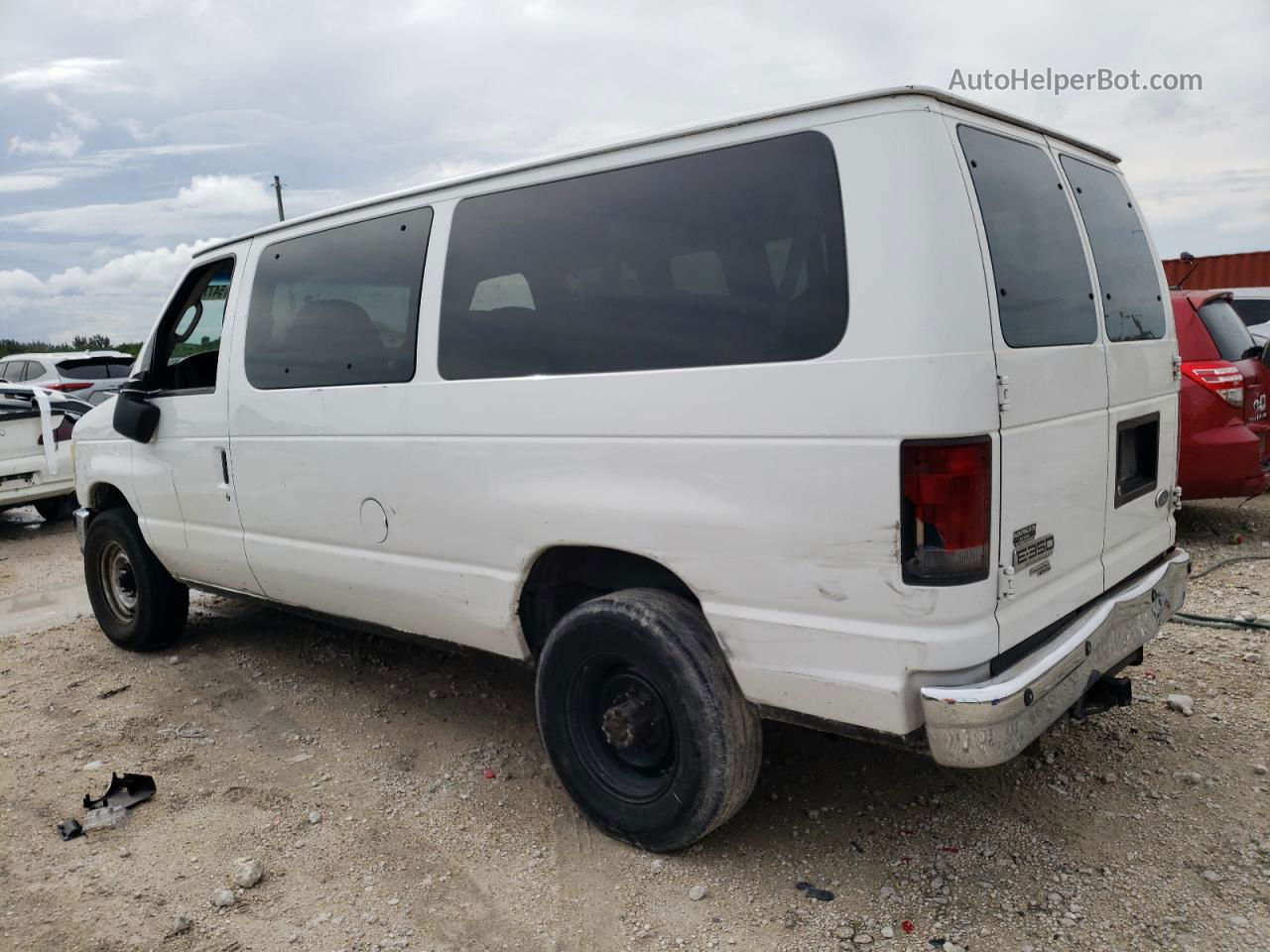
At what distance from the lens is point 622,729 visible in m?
3.08

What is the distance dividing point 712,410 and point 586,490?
1.75 feet

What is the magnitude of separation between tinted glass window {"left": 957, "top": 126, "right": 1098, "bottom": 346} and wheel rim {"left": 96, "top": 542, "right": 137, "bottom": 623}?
490 cm

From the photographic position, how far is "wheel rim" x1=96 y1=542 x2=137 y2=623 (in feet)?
18.3

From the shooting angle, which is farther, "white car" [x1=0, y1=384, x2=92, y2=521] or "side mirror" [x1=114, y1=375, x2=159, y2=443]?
"white car" [x1=0, y1=384, x2=92, y2=521]

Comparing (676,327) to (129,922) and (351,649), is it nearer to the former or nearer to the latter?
(129,922)

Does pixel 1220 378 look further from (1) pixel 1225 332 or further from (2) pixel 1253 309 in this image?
(2) pixel 1253 309

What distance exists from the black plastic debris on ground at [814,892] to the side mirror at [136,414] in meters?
3.75

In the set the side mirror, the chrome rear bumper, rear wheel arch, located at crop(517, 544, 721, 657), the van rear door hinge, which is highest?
the side mirror

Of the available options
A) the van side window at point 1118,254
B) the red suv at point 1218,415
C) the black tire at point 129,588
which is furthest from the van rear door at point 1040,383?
the black tire at point 129,588

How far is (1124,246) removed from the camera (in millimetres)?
3484

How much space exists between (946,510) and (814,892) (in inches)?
49.6

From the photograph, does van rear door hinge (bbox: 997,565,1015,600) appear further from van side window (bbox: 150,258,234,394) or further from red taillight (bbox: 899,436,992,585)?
van side window (bbox: 150,258,234,394)

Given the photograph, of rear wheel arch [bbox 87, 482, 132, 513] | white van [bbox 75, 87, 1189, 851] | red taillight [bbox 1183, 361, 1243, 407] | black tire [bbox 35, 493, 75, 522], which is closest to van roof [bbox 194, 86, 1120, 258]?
white van [bbox 75, 87, 1189, 851]

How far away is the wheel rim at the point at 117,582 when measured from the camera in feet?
18.3
